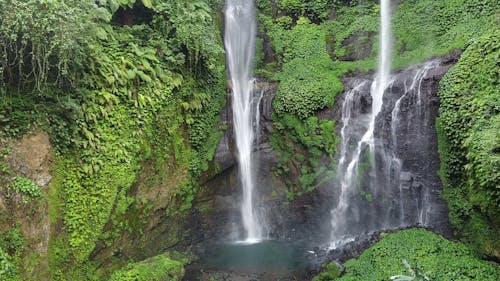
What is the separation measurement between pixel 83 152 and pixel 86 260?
109 inches

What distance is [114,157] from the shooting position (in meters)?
10.0

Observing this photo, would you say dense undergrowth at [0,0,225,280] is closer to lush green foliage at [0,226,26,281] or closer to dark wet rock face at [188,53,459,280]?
lush green foliage at [0,226,26,281]

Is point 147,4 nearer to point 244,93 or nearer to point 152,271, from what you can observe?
point 244,93

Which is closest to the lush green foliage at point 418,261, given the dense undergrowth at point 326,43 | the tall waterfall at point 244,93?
the dense undergrowth at point 326,43

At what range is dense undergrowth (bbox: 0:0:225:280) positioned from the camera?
8.21 m

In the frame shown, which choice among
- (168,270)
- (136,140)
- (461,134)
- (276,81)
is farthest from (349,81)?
(168,270)

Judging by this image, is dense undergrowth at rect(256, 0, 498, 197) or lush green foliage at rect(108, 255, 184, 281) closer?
lush green foliage at rect(108, 255, 184, 281)

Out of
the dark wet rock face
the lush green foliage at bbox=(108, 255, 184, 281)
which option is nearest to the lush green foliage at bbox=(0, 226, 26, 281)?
the lush green foliage at bbox=(108, 255, 184, 281)

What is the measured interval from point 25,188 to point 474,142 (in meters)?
10.9

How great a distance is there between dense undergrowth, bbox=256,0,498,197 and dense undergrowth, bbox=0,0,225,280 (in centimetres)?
330

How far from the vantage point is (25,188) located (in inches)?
320

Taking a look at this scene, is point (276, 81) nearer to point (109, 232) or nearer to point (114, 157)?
point (114, 157)

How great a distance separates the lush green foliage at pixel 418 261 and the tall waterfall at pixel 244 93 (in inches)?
196

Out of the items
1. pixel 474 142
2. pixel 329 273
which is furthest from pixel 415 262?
pixel 474 142
